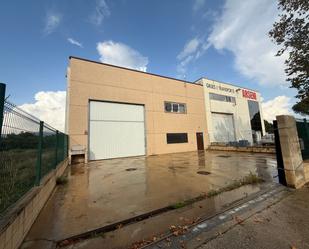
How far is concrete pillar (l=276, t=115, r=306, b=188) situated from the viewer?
515 cm

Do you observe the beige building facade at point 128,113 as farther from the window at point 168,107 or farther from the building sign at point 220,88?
the building sign at point 220,88

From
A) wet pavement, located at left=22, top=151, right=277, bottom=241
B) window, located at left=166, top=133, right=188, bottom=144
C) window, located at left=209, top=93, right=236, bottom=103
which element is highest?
window, located at left=209, top=93, right=236, bottom=103

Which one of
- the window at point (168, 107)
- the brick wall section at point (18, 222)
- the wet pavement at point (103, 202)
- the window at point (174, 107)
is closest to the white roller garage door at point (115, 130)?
the window at point (168, 107)

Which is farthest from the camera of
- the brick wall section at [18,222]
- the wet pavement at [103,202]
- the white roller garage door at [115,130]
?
the white roller garage door at [115,130]

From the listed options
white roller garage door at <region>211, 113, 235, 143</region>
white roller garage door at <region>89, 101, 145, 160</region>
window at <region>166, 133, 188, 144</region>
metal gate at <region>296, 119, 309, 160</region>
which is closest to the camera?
metal gate at <region>296, 119, 309, 160</region>

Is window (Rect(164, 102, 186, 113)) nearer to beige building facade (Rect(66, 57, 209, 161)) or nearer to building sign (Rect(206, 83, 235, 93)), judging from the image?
beige building facade (Rect(66, 57, 209, 161))

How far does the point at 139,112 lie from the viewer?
55.4 ft

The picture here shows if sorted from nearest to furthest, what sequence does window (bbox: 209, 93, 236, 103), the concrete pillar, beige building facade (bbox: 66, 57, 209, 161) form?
the concrete pillar → beige building facade (bbox: 66, 57, 209, 161) → window (bbox: 209, 93, 236, 103)

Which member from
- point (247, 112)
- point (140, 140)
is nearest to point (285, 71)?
point (140, 140)

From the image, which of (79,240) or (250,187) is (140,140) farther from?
(79,240)

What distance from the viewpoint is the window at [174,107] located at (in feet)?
61.6

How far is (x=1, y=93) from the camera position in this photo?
7.59 feet

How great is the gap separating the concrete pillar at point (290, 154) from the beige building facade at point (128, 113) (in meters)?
12.3

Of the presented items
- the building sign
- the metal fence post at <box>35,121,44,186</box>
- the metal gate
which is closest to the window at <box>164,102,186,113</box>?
the building sign
